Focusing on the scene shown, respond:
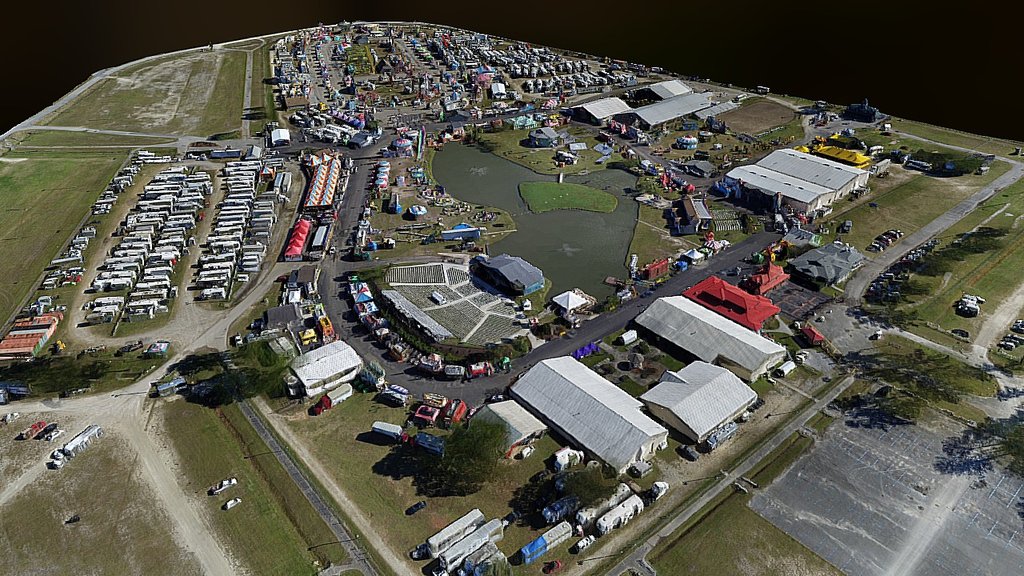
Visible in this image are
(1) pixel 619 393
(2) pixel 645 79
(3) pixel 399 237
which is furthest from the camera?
(2) pixel 645 79

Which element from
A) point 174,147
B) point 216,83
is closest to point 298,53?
point 216,83

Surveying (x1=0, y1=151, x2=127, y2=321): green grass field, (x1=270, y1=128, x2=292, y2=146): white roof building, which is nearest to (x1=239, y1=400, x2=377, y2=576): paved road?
(x1=0, y1=151, x2=127, y2=321): green grass field

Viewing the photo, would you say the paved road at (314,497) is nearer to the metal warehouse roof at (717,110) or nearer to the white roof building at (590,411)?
the white roof building at (590,411)

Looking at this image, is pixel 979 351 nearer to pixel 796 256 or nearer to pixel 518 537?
pixel 796 256

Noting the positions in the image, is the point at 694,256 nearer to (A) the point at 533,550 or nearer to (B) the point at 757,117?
(A) the point at 533,550

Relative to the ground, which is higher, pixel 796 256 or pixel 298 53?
pixel 298 53

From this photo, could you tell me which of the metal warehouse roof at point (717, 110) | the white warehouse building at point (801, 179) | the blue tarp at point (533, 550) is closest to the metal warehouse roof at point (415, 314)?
the blue tarp at point (533, 550)
